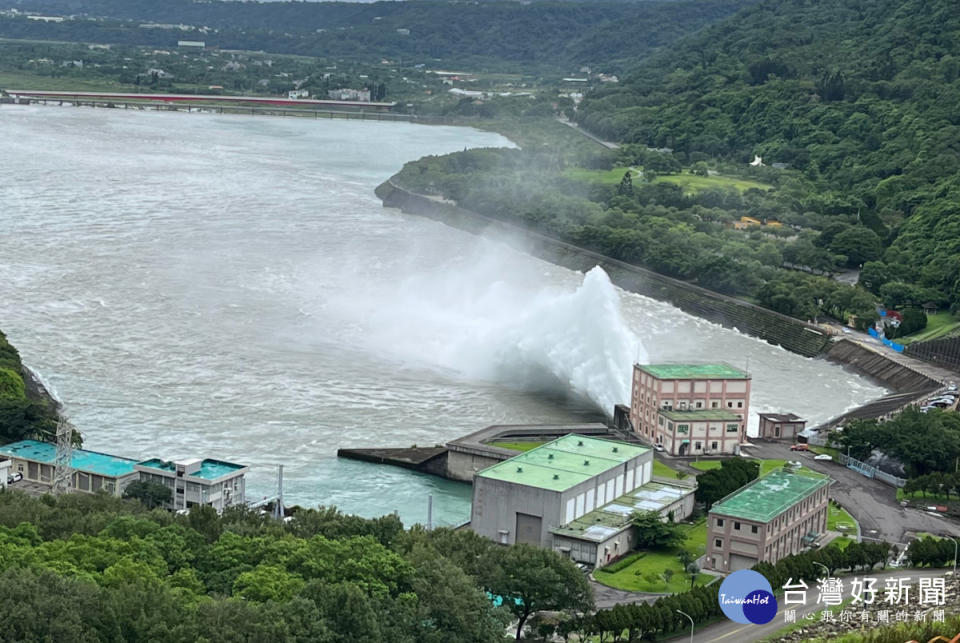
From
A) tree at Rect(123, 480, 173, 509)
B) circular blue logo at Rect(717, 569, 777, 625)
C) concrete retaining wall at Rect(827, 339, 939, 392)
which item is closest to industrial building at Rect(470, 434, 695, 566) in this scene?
tree at Rect(123, 480, 173, 509)

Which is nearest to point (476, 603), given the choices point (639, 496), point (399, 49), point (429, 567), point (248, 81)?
point (429, 567)

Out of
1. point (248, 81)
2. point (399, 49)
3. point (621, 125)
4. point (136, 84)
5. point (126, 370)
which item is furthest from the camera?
point (399, 49)

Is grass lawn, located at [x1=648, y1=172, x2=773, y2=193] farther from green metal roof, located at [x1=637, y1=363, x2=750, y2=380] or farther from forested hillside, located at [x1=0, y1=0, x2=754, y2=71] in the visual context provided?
forested hillside, located at [x1=0, y1=0, x2=754, y2=71]

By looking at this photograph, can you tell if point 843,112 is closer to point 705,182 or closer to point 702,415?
point 705,182

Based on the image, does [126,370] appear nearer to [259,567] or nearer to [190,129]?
[259,567]

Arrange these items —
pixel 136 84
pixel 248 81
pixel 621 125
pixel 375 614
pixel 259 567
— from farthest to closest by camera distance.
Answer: pixel 248 81
pixel 136 84
pixel 621 125
pixel 259 567
pixel 375 614

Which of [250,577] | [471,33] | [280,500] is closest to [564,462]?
[280,500]
